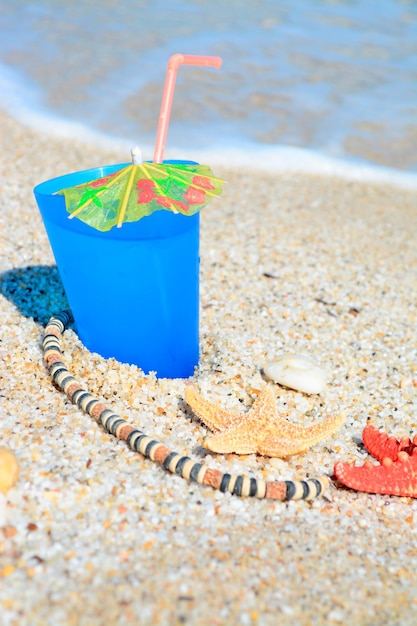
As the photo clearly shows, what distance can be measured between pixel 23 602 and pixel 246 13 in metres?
11.0

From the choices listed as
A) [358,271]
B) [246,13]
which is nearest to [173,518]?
[358,271]

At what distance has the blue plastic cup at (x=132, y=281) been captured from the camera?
81.3 inches

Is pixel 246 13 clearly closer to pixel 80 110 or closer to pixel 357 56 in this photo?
pixel 357 56

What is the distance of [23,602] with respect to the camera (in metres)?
1.38

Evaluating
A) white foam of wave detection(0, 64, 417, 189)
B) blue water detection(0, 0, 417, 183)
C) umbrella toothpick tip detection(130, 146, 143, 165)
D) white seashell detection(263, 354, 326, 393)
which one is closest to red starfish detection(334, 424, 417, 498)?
white seashell detection(263, 354, 326, 393)

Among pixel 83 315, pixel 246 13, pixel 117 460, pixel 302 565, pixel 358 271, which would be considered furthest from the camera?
pixel 246 13

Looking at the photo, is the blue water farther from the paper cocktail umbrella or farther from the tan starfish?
the tan starfish

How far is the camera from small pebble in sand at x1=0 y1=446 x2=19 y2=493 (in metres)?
1.67

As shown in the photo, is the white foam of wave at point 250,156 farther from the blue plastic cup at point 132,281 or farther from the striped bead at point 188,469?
the striped bead at point 188,469

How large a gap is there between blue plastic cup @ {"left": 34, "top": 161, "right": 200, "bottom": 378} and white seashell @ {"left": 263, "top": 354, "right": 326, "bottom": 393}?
1.21ft

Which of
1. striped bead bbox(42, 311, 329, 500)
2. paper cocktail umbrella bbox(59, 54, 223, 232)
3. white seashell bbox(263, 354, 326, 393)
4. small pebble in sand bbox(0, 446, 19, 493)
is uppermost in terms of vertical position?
paper cocktail umbrella bbox(59, 54, 223, 232)

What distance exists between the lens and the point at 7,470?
5.50 feet

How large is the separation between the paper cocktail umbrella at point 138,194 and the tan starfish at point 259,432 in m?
0.69

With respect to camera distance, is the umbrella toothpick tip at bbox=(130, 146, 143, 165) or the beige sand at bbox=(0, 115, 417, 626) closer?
the beige sand at bbox=(0, 115, 417, 626)
